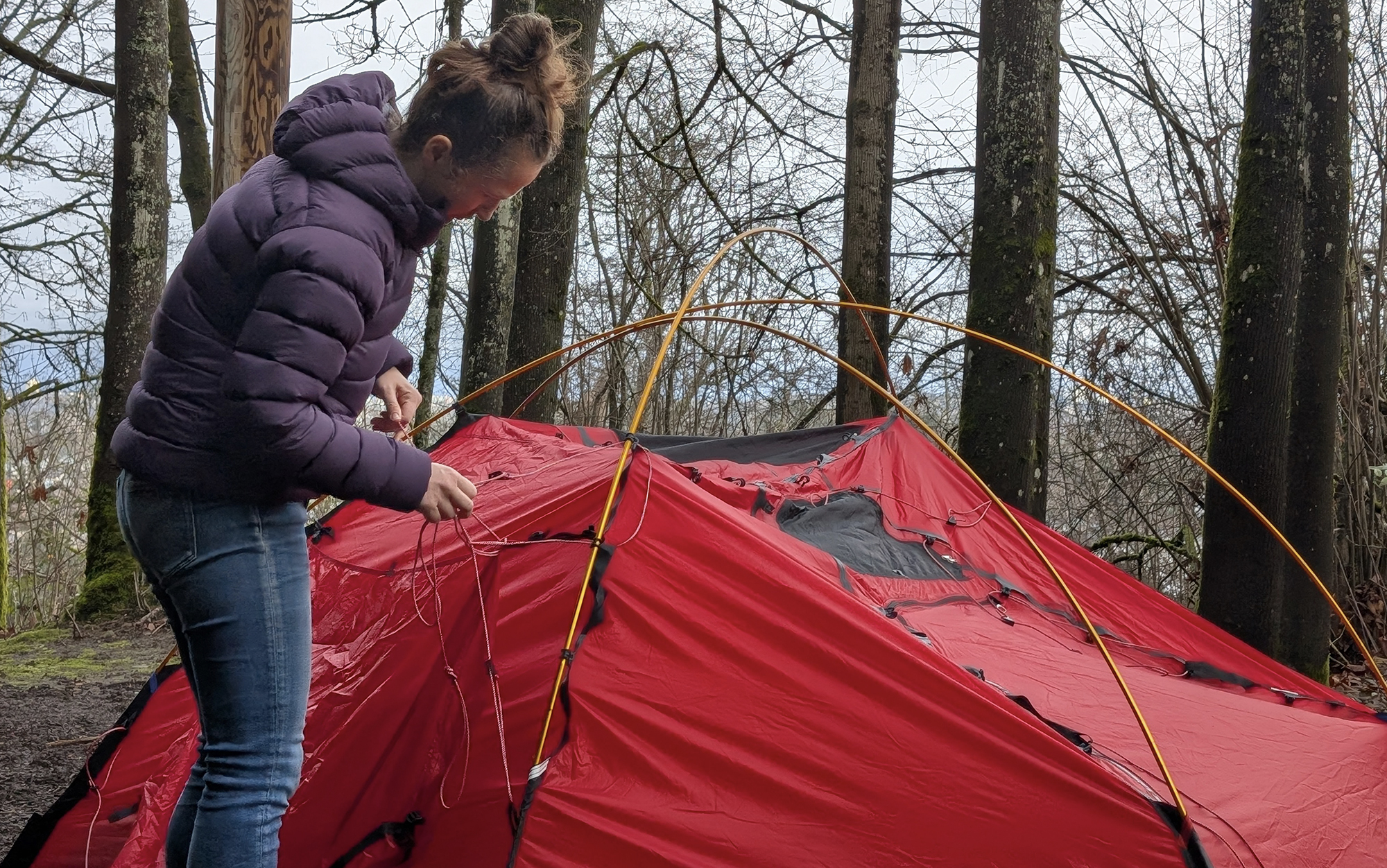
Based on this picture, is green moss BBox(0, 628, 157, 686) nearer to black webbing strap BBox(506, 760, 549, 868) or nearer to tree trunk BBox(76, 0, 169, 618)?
tree trunk BBox(76, 0, 169, 618)

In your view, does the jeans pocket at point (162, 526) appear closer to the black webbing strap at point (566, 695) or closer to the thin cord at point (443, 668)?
the thin cord at point (443, 668)

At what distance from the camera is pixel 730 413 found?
1094 cm

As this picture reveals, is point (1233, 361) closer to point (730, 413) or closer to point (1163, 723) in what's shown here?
point (1163, 723)

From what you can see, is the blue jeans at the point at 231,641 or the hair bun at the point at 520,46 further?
the hair bun at the point at 520,46

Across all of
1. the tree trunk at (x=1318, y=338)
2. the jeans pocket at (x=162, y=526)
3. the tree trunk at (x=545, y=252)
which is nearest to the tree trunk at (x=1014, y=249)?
→ the tree trunk at (x=1318, y=338)

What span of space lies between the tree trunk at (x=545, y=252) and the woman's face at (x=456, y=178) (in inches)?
150

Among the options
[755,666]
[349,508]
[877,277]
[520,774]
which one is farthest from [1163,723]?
[877,277]

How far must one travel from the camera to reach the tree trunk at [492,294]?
502 centimetres

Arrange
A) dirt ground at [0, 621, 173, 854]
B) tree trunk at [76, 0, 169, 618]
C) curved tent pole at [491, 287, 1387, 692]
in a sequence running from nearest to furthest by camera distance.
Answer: curved tent pole at [491, 287, 1387, 692] → dirt ground at [0, 621, 173, 854] → tree trunk at [76, 0, 169, 618]

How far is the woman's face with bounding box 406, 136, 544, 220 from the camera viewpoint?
1481 mm

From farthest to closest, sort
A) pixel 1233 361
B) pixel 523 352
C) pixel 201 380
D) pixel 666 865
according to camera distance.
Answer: pixel 523 352 → pixel 1233 361 → pixel 666 865 → pixel 201 380

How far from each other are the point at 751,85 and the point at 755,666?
5.97 meters

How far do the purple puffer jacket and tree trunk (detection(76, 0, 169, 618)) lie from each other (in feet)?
14.5

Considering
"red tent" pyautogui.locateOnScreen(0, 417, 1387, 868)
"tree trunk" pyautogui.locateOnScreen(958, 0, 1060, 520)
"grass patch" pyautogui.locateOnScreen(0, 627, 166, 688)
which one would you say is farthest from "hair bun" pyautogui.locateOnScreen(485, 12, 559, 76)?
"grass patch" pyautogui.locateOnScreen(0, 627, 166, 688)
